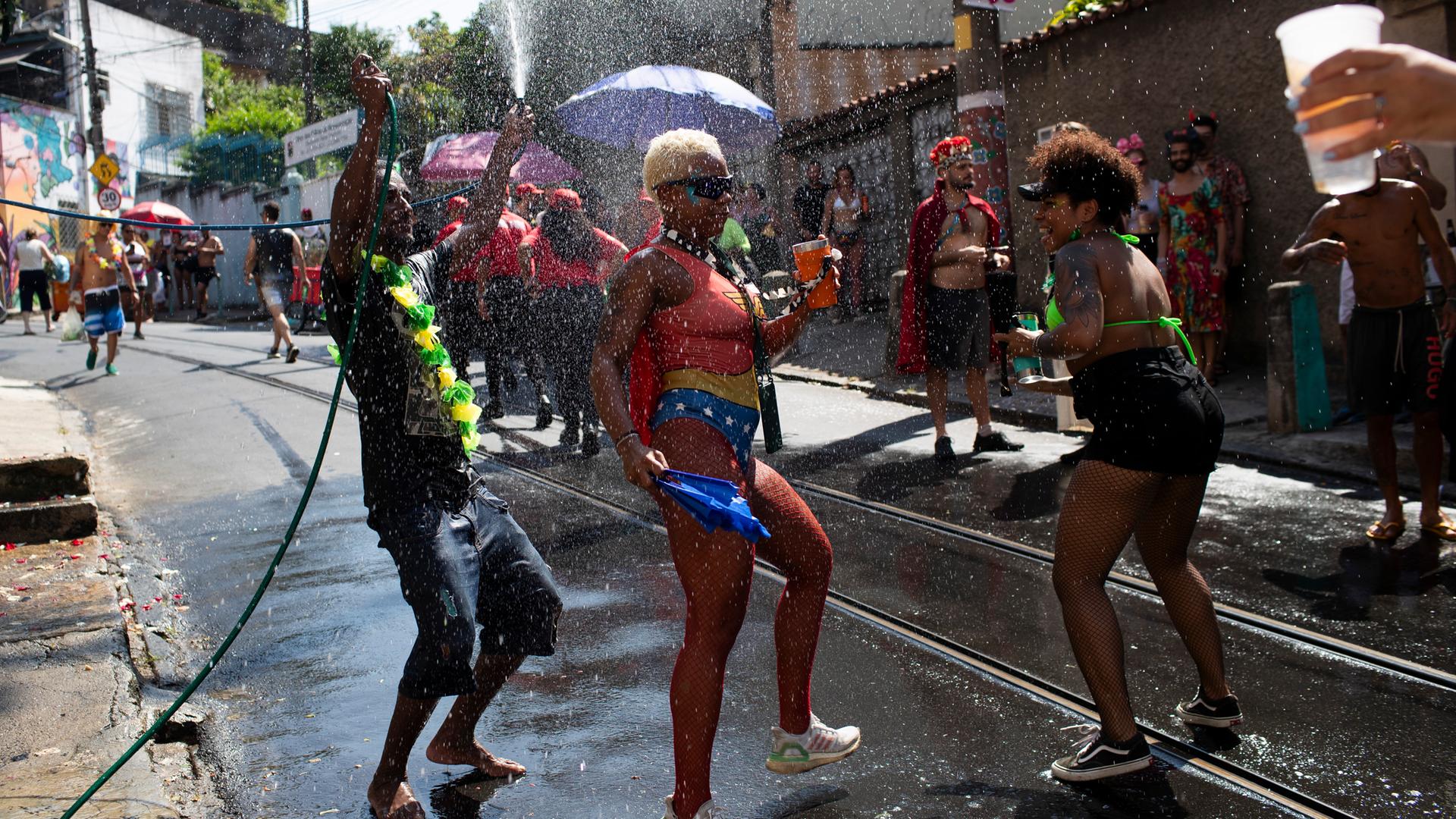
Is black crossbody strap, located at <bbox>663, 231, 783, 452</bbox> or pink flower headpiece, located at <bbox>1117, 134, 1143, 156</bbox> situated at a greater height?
pink flower headpiece, located at <bbox>1117, 134, 1143, 156</bbox>

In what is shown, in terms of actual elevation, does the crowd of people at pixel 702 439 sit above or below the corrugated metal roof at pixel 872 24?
below

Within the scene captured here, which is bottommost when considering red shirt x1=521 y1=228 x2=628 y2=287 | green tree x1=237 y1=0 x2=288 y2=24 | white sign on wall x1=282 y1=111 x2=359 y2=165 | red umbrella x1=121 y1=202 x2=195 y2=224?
red shirt x1=521 y1=228 x2=628 y2=287

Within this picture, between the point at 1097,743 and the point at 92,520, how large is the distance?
587 centimetres

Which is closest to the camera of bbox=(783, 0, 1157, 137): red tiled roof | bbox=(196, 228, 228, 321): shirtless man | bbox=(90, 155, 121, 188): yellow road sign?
bbox=(783, 0, 1157, 137): red tiled roof

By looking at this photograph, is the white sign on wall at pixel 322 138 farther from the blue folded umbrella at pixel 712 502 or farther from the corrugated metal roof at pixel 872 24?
the blue folded umbrella at pixel 712 502

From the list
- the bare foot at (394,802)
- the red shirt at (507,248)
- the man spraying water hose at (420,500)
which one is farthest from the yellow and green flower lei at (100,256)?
the bare foot at (394,802)

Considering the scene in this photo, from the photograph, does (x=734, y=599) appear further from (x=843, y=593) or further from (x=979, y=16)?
(x=979, y=16)

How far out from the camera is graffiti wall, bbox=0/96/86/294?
31359 mm

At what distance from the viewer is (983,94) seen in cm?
1121

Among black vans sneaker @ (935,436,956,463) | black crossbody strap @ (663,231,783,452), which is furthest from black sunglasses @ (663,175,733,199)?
black vans sneaker @ (935,436,956,463)

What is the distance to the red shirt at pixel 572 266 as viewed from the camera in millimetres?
9844

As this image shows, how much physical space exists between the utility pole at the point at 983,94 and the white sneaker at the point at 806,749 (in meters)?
8.17

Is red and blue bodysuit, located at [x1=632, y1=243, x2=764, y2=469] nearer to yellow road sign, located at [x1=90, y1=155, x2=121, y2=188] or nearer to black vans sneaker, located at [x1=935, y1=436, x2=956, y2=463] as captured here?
black vans sneaker, located at [x1=935, y1=436, x2=956, y2=463]

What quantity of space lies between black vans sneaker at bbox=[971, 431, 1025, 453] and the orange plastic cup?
5.15 meters
